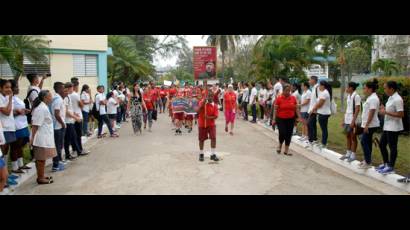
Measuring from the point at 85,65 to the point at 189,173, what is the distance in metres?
18.8

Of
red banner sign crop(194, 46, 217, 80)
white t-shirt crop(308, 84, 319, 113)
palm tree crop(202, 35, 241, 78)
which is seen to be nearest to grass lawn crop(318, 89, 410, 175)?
white t-shirt crop(308, 84, 319, 113)

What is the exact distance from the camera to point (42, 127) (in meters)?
7.76

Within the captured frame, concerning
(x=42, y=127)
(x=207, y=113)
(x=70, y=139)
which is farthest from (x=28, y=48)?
(x=42, y=127)

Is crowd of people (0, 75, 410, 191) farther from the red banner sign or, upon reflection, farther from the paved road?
the red banner sign

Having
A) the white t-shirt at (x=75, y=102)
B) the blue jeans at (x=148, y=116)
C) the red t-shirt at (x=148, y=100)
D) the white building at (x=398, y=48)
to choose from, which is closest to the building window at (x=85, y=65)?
the red t-shirt at (x=148, y=100)

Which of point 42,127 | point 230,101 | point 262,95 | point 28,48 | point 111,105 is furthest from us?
point 28,48

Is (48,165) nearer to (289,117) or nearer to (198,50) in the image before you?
(289,117)

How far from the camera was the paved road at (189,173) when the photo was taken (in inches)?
290

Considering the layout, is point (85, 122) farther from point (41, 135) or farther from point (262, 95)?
point (262, 95)

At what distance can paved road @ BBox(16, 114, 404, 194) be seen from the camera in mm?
7375

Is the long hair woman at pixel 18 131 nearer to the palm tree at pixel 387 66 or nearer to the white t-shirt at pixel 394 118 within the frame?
the white t-shirt at pixel 394 118

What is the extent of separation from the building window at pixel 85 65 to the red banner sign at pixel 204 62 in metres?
6.16

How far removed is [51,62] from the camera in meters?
24.1
